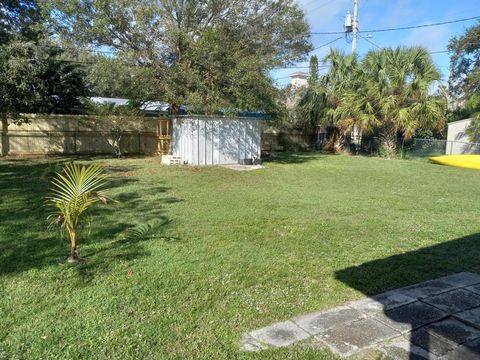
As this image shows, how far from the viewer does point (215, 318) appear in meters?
3.09

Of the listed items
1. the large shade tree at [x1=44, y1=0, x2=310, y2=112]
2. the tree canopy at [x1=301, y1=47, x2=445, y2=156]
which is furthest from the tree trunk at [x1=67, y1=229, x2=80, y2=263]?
the tree canopy at [x1=301, y1=47, x2=445, y2=156]

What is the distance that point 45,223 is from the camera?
554 centimetres

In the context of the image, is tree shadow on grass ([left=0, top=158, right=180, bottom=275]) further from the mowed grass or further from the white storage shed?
the white storage shed

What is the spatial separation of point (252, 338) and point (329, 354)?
53 cm

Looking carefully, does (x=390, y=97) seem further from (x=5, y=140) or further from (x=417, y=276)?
(x=5, y=140)

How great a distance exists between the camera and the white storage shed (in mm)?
13141

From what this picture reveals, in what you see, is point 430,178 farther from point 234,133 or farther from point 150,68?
point 150,68

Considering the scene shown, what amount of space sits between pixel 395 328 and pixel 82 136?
50.6ft

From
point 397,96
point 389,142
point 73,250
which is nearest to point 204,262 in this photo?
point 73,250

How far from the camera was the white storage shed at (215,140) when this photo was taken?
1314cm

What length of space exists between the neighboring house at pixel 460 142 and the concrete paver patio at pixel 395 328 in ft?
50.7

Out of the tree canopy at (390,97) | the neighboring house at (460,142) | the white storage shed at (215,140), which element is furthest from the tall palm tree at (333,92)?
the white storage shed at (215,140)

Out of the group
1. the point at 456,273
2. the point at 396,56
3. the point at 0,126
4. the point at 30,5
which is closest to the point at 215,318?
the point at 456,273

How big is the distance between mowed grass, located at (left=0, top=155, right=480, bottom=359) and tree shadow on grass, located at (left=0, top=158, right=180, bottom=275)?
0.07ft
